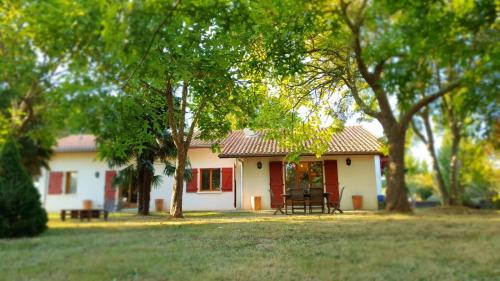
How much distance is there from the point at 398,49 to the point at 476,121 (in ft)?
3.82

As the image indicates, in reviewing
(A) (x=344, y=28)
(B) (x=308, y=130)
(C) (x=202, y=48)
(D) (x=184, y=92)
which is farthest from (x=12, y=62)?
(B) (x=308, y=130)

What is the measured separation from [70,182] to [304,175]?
583 inches

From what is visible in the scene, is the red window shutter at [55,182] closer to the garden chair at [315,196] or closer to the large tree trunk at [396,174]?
the large tree trunk at [396,174]

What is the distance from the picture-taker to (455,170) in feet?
14.9

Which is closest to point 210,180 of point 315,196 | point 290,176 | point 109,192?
point 290,176

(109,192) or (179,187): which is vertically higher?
(179,187)

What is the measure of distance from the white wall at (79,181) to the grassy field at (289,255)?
0.33 metres

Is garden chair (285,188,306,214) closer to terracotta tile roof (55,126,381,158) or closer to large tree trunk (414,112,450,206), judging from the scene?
terracotta tile roof (55,126,381,158)

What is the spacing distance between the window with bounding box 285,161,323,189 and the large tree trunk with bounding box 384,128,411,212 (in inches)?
520

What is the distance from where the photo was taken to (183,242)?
6.87 metres

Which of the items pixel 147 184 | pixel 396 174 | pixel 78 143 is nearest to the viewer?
pixel 78 143

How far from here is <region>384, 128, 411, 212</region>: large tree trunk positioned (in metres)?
4.62

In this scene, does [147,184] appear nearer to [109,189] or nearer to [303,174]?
[303,174]

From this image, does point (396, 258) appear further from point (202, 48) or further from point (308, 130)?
point (308, 130)
